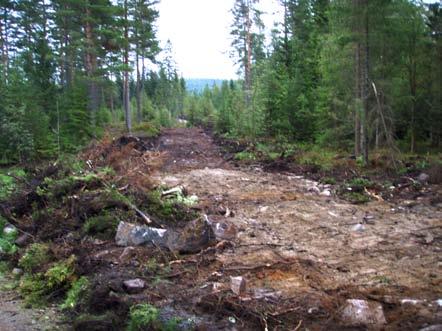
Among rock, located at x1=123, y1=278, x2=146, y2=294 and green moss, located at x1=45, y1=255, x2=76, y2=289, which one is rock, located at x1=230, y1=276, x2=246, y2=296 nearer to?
rock, located at x1=123, y1=278, x2=146, y2=294

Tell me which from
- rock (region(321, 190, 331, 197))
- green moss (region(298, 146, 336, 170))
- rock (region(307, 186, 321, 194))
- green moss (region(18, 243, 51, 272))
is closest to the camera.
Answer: green moss (region(18, 243, 51, 272))

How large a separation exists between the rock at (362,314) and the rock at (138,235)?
3365 mm

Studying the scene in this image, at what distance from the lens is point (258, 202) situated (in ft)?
34.5

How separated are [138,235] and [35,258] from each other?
1693 mm

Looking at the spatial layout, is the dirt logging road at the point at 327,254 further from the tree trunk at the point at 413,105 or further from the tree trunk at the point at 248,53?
the tree trunk at the point at 248,53

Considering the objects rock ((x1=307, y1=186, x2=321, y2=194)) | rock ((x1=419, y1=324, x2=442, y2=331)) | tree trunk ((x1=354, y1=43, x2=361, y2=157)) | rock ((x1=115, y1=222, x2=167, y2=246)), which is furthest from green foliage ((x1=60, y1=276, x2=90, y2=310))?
tree trunk ((x1=354, y1=43, x2=361, y2=157))

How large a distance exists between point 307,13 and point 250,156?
12351 mm

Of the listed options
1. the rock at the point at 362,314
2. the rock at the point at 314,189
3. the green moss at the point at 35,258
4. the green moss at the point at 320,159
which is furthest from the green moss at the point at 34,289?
the green moss at the point at 320,159

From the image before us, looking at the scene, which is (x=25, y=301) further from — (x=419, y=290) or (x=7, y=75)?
(x=7, y=75)

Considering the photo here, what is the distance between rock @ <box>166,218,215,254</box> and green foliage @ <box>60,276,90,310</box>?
1.46m

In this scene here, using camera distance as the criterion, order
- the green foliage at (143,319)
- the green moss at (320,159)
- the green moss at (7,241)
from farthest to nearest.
→ 1. the green moss at (320,159)
2. the green moss at (7,241)
3. the green foliage at (143,319)

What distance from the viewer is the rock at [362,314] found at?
4.32 m

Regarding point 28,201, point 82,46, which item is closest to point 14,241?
point 28,201

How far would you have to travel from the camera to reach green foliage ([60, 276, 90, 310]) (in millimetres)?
5578
